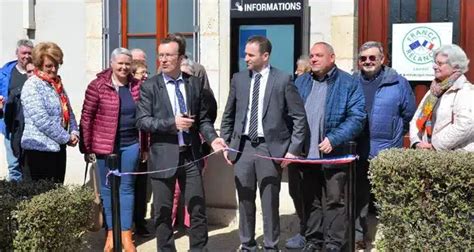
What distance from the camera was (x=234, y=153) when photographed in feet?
17.4

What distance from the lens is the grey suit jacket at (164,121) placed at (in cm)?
525

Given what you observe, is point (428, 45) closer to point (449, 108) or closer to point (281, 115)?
point (449, 108)

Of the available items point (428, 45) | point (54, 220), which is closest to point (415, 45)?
point (428, 45)

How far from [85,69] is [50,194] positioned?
15.2ft

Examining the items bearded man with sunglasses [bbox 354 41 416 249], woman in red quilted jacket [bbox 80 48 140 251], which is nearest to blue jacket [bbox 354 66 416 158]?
bearded man with sunglasses [bbox 354 41 416 249]

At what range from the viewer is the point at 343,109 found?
532cm

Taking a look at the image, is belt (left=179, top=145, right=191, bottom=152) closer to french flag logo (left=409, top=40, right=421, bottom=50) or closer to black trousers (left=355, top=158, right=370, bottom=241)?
black trousers (left=355, top=158, right=370, bottom=241)

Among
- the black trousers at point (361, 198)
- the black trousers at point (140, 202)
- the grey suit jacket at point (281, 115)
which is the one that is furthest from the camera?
the black trousers at point (140, 202)

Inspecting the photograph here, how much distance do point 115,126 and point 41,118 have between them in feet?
2.03

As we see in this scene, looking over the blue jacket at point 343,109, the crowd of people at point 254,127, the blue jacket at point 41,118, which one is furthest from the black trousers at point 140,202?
the blue jacket at point 343,109

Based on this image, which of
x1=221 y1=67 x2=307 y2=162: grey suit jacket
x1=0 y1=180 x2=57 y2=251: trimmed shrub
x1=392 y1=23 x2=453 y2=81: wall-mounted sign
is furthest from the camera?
x1=392 y1=23 x2=453 y2=81: wall-mounted sign

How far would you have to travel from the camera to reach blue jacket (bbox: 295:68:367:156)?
5.30 meters

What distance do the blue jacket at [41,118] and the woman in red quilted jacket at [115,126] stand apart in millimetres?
222

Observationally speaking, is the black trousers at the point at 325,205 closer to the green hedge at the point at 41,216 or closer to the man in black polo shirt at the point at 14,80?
the green hedge at the point at 41,216
